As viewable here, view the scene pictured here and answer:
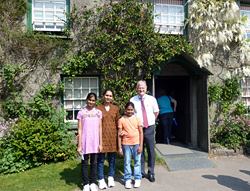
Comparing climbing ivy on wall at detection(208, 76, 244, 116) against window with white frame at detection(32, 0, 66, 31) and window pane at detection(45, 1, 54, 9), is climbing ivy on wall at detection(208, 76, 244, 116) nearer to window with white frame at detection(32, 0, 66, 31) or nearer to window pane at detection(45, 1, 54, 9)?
window with white frame at detection(32, 0, 66, 31)

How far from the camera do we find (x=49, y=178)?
5.04m

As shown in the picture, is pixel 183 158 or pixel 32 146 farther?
pixel 183 158

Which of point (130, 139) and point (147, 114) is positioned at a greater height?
point (147, 114)

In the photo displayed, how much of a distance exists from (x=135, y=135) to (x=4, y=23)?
5.21m

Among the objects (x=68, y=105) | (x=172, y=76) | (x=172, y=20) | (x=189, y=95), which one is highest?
(x=172, y=20)

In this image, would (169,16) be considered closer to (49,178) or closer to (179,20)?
(179,20)

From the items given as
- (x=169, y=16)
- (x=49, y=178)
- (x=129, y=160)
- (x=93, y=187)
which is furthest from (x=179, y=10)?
(x=49, y=178)

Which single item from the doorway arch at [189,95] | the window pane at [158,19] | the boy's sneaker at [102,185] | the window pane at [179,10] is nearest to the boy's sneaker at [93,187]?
the boy's sneaker at [102,185]

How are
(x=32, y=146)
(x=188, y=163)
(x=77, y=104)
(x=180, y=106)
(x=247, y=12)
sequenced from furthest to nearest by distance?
1. (x=247, y=12)
2. (x=180, y=106)
3. (x=77, y=104)
4. (x=188, y=163)
5. (x=32, y=146)

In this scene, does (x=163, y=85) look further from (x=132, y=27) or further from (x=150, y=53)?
(x=132, y=27)

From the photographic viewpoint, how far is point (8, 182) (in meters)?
4.91

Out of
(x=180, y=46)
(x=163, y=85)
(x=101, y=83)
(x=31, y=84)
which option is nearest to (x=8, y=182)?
(x=31, y=84)

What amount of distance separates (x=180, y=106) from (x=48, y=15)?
5.57 metres

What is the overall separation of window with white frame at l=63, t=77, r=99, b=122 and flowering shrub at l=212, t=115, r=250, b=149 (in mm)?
4394
